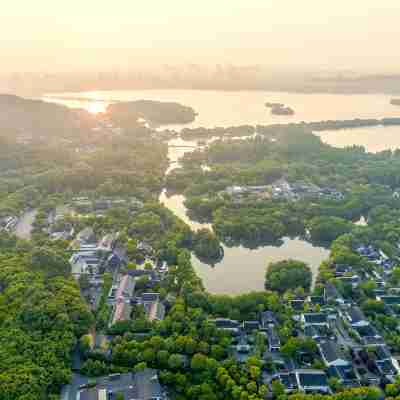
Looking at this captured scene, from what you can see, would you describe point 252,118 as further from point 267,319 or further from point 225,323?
point 225,323

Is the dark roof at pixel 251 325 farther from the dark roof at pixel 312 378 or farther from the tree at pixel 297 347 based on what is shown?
the dark roof at pixel 312 378

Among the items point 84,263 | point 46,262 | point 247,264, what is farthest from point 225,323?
point 46,262

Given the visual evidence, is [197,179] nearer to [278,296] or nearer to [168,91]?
[278,296]

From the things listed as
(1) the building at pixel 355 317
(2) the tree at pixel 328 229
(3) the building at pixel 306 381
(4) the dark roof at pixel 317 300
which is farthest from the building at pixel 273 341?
(2) the tree at pixel 328 229

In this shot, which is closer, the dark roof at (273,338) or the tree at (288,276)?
the dark roof at (273,338)

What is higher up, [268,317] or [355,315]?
[355,315]

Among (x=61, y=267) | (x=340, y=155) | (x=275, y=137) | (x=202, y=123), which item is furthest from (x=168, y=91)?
(x=61, y=267)
